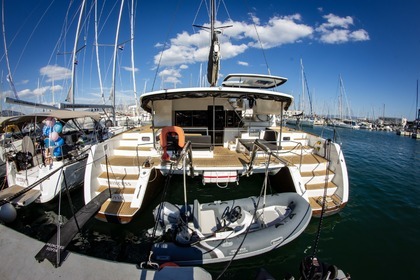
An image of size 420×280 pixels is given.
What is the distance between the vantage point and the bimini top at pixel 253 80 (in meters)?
7.92

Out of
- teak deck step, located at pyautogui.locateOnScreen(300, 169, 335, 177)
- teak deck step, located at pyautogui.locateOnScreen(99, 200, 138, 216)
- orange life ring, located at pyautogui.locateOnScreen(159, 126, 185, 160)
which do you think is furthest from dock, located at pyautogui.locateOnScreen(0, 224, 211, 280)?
teak deck step, located at pyautogui.locateOnScreen(300, 169, 335, 177)

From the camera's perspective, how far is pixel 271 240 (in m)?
4.01

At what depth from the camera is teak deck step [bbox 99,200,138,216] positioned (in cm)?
470

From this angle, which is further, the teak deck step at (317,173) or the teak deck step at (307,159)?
the teak deck step at (307,159)

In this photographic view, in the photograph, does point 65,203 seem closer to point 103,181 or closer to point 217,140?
point 103,181

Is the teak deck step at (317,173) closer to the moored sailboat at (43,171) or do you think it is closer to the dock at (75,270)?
the dock at (75,270)

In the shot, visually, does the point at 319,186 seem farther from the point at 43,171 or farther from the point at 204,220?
the point at 43,171

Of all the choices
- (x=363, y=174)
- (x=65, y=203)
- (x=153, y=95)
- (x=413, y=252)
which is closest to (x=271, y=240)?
(x=413, y=252)

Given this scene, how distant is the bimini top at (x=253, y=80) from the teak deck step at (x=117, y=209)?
6342mm

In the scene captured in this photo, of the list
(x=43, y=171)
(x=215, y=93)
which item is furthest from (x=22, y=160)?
(x=215, y=93)

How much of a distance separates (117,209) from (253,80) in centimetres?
705

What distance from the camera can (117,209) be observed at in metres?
4.84

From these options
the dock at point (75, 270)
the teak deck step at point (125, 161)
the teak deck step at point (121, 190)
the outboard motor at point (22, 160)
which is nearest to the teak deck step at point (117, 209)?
the teak deck step at point (121, 190)

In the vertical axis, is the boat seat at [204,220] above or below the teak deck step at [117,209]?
below
